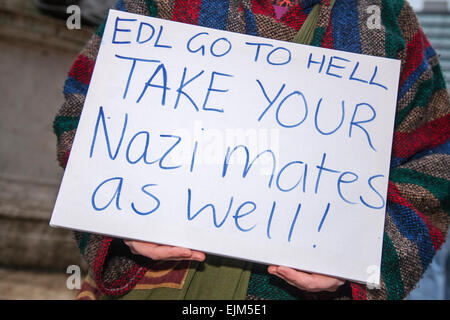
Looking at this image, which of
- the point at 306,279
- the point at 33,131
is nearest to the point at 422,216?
the point at 306,279

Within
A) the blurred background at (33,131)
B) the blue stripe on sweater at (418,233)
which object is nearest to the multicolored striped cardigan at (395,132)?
the blue stripe on sweater at (418,233)

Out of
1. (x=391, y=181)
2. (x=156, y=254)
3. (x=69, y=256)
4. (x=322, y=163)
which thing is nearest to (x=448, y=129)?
(x=391, y=181)

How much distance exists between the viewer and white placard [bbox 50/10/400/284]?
60cm

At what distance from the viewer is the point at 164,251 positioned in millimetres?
608

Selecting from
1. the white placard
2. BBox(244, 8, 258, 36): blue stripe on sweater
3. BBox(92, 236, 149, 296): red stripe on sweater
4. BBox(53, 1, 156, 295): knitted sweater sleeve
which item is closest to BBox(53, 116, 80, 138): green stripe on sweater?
BBox(53, 1, 156, 295): knitted sweater sleeve

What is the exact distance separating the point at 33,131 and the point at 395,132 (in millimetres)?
1689

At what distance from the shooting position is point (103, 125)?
62cm

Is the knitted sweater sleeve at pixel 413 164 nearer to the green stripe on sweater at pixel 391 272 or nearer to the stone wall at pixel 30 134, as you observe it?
the green stripe on sweater at pixel 391 272

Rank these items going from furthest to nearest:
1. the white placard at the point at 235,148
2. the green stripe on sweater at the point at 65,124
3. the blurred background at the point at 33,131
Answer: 1. the blurred background at the point at 33,131
2. the green stripe on sweater at the point at 65,124
3. the white placard at the point at 235,148

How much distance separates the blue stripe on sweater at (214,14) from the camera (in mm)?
731

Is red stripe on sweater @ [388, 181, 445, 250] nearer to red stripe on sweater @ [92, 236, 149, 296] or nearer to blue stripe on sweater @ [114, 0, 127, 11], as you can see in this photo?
red stripe on sweater @ [92, 236, 149, 296]

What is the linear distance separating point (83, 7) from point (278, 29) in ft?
4.71

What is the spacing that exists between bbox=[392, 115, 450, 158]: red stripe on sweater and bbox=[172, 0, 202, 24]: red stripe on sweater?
0.51 m
